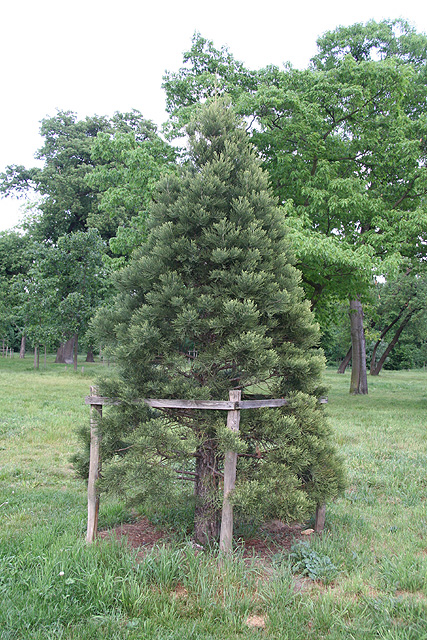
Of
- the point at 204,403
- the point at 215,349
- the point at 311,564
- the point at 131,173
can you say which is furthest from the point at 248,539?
the point at 131,173

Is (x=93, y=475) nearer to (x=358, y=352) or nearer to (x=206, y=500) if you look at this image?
(x=206, y=500)

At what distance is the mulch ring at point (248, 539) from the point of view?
456 cm

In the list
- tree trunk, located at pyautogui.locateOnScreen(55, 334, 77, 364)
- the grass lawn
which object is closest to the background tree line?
the grass lawn

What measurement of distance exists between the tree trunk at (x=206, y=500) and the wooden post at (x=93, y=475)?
0.96 m

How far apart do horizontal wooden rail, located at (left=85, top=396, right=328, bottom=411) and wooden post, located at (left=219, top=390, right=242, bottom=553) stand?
6cm

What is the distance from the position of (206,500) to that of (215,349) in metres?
1.42

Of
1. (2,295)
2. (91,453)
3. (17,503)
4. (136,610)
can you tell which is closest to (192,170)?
(91,453)

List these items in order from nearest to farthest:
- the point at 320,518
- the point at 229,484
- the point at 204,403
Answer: the point at 229,484 < the point at 204,403 < the point at 320,518

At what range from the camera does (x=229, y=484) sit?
4.28m

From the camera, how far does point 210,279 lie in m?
4.86

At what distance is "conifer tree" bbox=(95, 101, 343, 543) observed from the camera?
440cm

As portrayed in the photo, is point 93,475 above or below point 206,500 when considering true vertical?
above

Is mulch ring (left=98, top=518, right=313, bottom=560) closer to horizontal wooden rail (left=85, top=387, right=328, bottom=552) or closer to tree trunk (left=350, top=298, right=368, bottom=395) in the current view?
horizontal wooden rail (left=85, top=387, right=328, bottom=552)

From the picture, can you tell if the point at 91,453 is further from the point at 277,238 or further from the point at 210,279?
the point at 277,238
